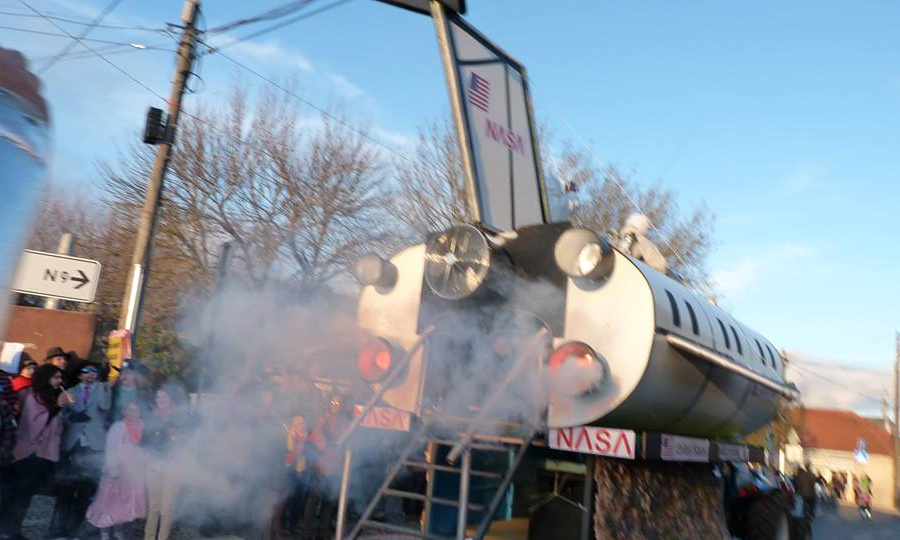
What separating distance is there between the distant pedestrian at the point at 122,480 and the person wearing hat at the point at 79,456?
0.29 metres

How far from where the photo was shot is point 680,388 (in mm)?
5066

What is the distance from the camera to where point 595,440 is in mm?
4543

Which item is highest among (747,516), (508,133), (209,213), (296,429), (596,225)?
(596,225)

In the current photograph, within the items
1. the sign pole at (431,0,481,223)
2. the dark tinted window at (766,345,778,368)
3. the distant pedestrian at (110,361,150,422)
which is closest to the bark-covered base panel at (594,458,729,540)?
the sign pole at (431,0,481,223)

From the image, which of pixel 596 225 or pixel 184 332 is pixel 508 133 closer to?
pixel 184 332

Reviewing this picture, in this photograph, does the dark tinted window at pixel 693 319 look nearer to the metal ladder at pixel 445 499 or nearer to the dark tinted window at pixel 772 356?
the metal ladder at pixel 445 499

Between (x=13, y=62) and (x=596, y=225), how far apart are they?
20.6 m

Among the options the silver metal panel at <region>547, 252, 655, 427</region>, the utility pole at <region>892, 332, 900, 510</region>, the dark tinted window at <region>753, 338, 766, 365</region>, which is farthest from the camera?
the utility pole at <region>892, 332, 900, 510</region>

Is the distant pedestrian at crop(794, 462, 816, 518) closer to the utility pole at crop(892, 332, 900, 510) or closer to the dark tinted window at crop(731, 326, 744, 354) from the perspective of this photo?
the dark tinted window at crop(731, 326, 744, 354)

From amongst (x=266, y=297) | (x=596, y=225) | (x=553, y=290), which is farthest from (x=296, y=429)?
(x=596, y=225)

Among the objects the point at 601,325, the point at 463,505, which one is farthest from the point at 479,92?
the point at 463,505

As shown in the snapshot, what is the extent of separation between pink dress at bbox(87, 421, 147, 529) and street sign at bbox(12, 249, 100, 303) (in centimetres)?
174

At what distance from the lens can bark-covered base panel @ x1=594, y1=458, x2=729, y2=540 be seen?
4.76 metres

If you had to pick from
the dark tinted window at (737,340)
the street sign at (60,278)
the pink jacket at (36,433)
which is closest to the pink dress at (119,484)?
the pink jacket at (36,433)
